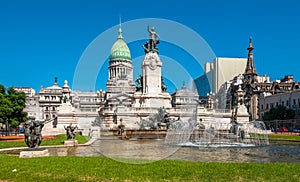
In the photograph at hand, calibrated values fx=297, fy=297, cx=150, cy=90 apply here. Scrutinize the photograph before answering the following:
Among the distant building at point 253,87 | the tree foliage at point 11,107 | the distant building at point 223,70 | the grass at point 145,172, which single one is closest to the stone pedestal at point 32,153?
the grass at point 145,172

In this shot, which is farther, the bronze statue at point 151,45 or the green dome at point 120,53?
the green dome at point 120,53

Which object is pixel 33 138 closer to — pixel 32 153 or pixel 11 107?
pixel 32 153

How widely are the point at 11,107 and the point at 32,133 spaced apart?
2093 cm

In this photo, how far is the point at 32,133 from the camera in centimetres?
1647

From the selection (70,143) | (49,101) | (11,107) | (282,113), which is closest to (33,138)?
(70,143)

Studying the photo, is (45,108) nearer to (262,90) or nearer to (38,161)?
(262,90)

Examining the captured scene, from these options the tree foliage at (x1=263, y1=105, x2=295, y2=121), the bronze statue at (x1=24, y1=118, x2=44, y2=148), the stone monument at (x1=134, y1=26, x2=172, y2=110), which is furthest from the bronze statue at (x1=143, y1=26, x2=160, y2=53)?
the bronze statue at (x1=24, y1=118, x2=44, y2=148)

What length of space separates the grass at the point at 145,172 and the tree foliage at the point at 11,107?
23.0m

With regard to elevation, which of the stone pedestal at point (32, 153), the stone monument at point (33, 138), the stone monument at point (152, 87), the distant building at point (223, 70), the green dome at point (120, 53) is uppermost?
the green dome at point (120, 53)

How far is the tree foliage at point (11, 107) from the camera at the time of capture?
33.6 meters

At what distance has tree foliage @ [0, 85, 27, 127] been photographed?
33575 mm

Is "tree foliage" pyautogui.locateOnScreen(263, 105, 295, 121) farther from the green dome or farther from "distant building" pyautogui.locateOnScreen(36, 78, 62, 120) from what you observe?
"distant building" pyautogui.locateOnScreen(36, 78, 62, 120)

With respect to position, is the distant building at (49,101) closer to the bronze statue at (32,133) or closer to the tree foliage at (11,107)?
the tree foliage at (11,107)

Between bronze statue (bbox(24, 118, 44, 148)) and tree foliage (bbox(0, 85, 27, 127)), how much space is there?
19093 mm
